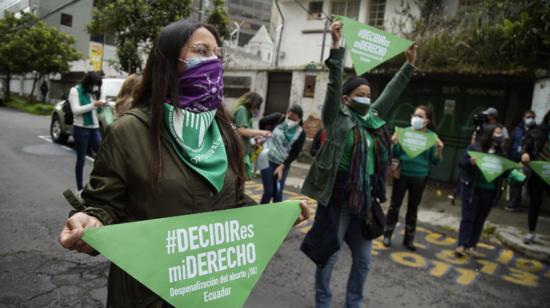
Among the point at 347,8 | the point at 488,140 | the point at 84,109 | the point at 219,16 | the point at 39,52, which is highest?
the point at 347,8

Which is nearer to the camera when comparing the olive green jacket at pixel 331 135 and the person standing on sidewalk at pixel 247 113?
the olive green jacket at pixel 331 135

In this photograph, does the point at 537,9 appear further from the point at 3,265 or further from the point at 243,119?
the point at 3,265

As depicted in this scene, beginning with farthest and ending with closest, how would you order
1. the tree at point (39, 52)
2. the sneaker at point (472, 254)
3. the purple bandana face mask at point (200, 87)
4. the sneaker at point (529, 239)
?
1. the tree at point (39, 52)
2. the sneaker at point (529, 239)
3. the sneaker at point (472, 254)
4. the purple bandana face mask at point (200, 87)

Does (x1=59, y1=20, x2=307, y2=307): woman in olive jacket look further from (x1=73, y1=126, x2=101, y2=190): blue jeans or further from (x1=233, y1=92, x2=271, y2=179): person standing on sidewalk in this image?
(x1=73, y1=126, x2=101, y2=190): blue jeans

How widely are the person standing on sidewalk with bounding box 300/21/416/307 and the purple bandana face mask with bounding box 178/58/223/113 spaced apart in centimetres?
127

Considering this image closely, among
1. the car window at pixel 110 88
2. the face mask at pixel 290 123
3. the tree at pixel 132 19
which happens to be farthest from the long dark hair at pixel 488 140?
the tree at pixel 132 19

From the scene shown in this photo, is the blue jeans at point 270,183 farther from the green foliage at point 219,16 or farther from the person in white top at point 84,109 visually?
the green foliage at point 219,16

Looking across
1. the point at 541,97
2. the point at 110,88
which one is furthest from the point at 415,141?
the point at 110,88

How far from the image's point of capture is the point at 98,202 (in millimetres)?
1416

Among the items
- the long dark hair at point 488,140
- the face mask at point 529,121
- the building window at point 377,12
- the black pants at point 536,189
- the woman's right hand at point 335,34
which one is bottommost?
the black pants at point 536,189

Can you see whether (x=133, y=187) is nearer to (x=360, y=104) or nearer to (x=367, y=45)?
(x=360, y=104)

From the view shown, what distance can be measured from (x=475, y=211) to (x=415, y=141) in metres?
1.12

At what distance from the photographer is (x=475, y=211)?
15.9 feet

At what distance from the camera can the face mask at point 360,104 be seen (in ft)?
9.69
